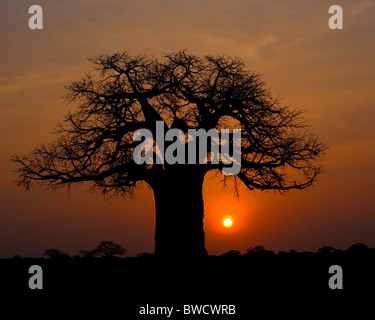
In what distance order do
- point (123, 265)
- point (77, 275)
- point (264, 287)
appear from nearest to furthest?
point (264, 287) < point (77, 275) < point (123, 265)

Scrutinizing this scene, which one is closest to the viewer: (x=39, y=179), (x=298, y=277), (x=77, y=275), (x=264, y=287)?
(x=264, y=287)

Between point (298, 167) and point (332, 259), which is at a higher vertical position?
point (298, 167)

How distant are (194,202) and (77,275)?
413 cm

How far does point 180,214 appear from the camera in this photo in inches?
734

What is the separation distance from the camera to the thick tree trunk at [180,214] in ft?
61.1

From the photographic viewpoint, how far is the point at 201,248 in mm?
18812

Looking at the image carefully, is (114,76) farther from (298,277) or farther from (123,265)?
(298,277)

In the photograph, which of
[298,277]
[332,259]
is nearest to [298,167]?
[332,259]

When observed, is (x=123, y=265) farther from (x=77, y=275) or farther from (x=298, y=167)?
(x=298, y=167)

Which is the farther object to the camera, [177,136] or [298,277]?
[177,136]

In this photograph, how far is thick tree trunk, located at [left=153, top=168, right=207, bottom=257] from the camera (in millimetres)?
18625
